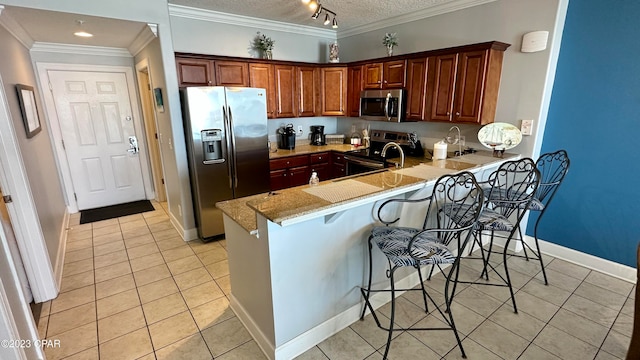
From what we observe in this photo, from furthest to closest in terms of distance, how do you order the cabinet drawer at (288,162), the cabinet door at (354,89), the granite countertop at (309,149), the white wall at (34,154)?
the cabinet door at (354,89)
the granite countertop at (309,149)
the cabinet drawer at (288,162)
the white wall at (34,154)

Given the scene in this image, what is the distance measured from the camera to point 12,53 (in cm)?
280

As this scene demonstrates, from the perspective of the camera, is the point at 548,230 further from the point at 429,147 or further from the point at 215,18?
the point at 215,18

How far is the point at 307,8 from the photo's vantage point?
3.50 meters

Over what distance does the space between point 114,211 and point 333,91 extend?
148 inches

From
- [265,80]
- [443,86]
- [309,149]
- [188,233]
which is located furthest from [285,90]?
[188,233]

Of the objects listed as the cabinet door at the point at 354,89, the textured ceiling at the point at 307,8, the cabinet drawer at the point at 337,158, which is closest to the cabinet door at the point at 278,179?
the cabinet drawer at the point at 337,158

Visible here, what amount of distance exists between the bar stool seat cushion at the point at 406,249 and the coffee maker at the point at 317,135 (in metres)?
2.90

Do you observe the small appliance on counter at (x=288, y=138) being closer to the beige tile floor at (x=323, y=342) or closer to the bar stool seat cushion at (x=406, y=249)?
the beige tile floor at (x=323, y=342)

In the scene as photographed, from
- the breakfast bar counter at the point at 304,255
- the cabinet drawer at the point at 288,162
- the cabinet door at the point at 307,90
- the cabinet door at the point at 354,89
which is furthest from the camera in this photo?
the cabinet door at the point at 307,90


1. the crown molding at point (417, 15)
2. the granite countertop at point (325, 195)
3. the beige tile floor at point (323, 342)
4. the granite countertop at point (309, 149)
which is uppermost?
the crown molding at point (417, 15)

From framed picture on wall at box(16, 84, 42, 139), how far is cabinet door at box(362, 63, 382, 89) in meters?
3.58

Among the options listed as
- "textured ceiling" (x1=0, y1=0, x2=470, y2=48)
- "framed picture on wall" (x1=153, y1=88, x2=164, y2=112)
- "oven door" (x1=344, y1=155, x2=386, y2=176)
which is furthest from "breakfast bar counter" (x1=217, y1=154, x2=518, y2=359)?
"textured ceiling" (x1=0, y1=0, x2=470, y2=48)

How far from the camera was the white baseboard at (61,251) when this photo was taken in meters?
2.74

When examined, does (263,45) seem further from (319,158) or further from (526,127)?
(526,127)
